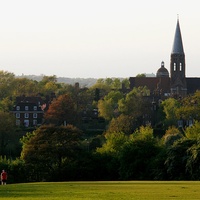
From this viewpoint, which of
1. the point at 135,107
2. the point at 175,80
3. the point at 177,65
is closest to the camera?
the point at 135,107

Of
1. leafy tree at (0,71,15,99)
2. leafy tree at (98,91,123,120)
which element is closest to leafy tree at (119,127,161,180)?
leafy tree at (98,91,123,120)

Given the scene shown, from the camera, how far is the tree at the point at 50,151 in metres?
70.8

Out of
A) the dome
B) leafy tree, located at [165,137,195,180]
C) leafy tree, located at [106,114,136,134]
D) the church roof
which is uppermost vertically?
the church roof

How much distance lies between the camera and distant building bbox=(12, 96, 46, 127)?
137m

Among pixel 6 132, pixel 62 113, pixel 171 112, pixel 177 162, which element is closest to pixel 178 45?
Result: pixel 171 112

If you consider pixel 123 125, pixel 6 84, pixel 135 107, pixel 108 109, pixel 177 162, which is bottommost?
pixel 177 162

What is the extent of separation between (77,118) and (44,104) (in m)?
18.0

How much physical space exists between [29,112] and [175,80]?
45.8 m

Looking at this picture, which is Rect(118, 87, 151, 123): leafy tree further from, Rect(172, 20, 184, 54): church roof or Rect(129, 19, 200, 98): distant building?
Rect(172, 20, 184, 54): church roof

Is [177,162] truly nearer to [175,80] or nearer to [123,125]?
[123,125]

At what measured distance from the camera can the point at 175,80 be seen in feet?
582

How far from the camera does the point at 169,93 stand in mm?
173375

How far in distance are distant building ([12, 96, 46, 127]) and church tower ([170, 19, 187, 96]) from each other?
4061 cm

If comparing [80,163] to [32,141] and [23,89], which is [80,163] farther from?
[23,89]
